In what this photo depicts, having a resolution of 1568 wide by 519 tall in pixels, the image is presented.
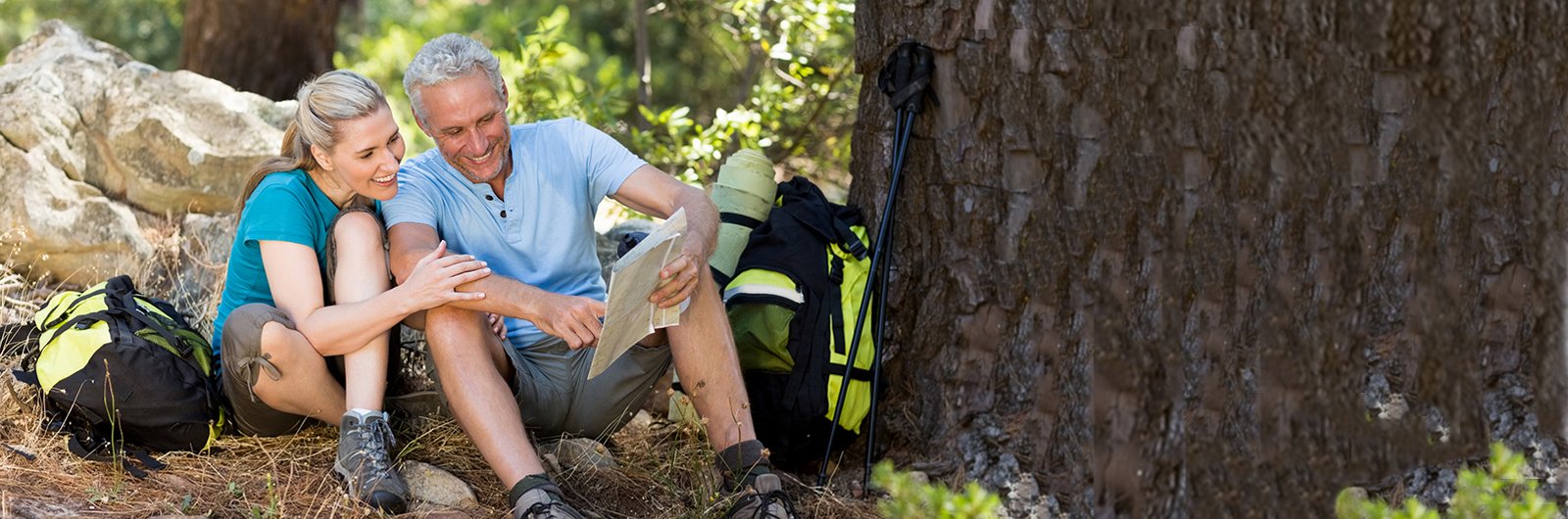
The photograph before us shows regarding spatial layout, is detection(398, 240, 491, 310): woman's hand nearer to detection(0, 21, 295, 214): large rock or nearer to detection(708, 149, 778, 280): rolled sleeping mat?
detection(708, 149, 778, 280): rolled sleeping mat

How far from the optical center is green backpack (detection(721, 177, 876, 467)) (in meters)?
3.79

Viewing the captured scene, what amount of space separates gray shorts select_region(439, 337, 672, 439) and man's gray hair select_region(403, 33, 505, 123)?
27.7 inches

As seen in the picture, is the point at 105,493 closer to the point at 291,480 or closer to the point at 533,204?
the point at 291,480

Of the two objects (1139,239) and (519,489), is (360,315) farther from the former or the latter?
(1139,239)

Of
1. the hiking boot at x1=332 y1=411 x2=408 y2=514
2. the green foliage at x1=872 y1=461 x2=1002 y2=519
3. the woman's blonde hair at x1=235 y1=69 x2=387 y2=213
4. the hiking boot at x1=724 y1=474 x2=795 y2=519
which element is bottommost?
the hiking boot at x1=724 y1=474 x2=795 y2=519

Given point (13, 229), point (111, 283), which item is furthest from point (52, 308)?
point (13, 229)

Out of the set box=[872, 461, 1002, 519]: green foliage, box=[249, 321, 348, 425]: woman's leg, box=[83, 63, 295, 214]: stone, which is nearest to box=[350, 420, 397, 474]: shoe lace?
box=[249, 321, 348, 425]: woman's leg

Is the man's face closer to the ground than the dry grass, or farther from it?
farther from it

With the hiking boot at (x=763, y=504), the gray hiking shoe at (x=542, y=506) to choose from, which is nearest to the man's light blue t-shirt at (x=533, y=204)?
the gray hiking shoe at (x=542, y=506)

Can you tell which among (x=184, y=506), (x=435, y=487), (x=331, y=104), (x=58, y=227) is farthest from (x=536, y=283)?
(x=58, y=227)

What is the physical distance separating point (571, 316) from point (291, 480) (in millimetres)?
848

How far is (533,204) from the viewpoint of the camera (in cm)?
375

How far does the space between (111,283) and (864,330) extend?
200 centimetres

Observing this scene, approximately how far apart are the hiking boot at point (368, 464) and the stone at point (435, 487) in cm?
6
